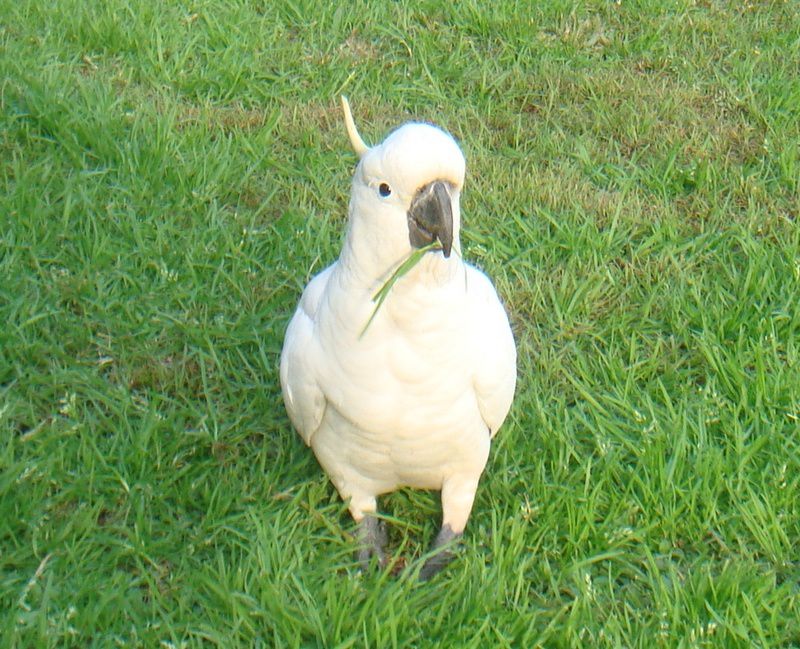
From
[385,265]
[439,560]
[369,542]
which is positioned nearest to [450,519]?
[439,560]

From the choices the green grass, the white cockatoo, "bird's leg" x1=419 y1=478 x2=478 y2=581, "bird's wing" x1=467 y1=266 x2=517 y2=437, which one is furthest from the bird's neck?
the green grass

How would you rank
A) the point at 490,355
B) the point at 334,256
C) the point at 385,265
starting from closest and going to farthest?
the point at 385,265 < the point at 490,355 < the point at 334,256

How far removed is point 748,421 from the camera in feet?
9.61

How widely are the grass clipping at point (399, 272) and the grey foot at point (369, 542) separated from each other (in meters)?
0.68

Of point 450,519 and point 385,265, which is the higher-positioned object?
point 385,265

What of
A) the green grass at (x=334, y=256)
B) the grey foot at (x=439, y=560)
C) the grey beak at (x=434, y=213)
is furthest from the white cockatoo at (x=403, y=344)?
the green grass at (x=334, y=256)

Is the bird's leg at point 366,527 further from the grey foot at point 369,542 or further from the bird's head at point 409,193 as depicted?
the bird's head at point 409,193

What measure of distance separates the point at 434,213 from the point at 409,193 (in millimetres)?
60

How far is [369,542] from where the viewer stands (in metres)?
2.69

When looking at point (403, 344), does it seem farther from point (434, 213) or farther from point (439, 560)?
point (439, 560)

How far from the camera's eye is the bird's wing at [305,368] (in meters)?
2.38

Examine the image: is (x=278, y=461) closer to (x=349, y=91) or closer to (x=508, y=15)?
(x=349, y=91)

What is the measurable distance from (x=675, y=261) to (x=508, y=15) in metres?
1.68

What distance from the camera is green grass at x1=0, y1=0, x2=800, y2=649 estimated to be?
2.47 meters
